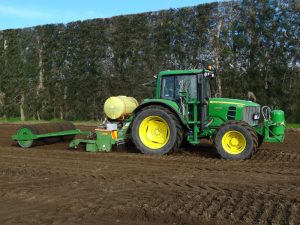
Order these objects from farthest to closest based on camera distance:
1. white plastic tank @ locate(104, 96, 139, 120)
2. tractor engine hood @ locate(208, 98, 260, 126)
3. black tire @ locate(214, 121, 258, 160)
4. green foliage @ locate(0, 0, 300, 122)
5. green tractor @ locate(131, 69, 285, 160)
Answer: green foliage @ locate(0, 0, 300, 122) → white plastic tank @ locate(104, 96, 139, 120) → tractor engine hood @ locate(208, 98, 260, 126) → green tractor @ locate(131, 69, 285, 160) → black tire @ locate(214, 121, 258, 160)

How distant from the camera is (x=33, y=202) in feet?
17.8

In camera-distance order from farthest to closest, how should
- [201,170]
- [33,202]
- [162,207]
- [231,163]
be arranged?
[231,163] → [201,170] → [33,202] → [162,207]

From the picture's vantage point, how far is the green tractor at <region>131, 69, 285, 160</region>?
29.4 feet

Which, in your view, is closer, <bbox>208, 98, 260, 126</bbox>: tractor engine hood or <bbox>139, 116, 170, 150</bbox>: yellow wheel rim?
<bbox>208, 98, 260, 126</bbox>: tractor engine hood

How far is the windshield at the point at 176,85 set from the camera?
9.28m

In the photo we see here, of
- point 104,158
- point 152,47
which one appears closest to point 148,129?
point 104,158

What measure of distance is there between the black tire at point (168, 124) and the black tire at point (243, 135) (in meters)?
0.96

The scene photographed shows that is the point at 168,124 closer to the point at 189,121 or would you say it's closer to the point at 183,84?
the point at 189,121

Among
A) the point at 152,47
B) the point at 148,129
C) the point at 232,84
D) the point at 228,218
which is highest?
the point at 152,47

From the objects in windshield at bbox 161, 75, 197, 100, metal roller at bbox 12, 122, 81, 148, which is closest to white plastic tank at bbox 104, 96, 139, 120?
windshield at bbox 161, 75, 197, 100

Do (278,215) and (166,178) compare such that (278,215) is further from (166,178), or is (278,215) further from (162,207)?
(166,178)

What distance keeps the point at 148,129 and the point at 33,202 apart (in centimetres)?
447

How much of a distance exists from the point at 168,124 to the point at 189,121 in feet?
1.45

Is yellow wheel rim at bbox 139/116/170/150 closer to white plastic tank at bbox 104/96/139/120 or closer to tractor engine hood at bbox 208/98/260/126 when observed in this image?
white plastic tank at bbox 104/96/139/120
